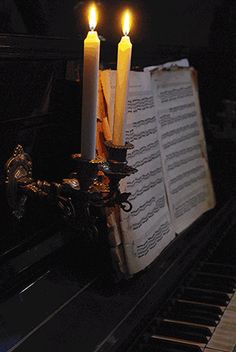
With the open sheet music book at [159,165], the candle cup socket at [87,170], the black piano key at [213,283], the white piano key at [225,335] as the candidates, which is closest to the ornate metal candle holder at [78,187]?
the candle cup socket at [87,170]

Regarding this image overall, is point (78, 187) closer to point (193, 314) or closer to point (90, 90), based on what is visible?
point (90, 90)

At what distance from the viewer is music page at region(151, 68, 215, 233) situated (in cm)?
175

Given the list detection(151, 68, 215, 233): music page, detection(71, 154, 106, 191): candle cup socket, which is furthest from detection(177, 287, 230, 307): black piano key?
detection(71, 154, 106, 191): candle cup socket

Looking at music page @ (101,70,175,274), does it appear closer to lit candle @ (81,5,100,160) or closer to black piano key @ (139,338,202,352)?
black piano key @ (139,338,202,352)

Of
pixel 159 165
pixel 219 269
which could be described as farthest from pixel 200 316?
pixel 159 165

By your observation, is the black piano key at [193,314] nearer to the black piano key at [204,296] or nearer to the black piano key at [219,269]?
the black piano key at [204,296]

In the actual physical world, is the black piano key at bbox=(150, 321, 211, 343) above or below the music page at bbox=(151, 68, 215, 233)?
below

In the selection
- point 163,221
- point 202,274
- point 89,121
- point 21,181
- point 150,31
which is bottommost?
point 202,274

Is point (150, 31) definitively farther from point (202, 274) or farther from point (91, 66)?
point (91, 66)

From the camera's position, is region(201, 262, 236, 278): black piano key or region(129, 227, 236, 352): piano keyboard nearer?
region(129, 227, 236, 352): piano keyboard

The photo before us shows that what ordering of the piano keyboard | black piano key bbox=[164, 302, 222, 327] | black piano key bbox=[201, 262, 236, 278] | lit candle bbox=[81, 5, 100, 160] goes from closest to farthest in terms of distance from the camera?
lit candle bbox=[81, 5, 100, 160], the piano keyboard, black piano key bbox=[164, 302, 222, 327], black piano key bbox=[201, 262, 236, 278]

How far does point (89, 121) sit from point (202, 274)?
0.77 m

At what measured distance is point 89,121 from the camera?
1.01 m

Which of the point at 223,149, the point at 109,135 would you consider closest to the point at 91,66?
the point at 109,135
